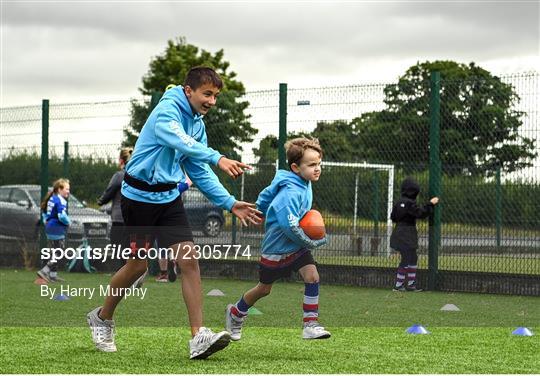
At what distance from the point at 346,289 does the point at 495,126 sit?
2.76m

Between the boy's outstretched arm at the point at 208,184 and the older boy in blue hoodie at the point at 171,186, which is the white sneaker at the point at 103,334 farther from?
the boy's outstretched arm at the point at 208,184

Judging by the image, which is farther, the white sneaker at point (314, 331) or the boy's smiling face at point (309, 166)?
the boy's smiling face at point (309, 166)

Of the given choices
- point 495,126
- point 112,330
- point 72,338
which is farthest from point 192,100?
point 495,126

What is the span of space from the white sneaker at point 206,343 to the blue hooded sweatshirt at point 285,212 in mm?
1148

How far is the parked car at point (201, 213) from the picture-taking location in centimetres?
1608

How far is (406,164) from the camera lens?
45.7ft

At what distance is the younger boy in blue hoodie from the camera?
25.4 ft

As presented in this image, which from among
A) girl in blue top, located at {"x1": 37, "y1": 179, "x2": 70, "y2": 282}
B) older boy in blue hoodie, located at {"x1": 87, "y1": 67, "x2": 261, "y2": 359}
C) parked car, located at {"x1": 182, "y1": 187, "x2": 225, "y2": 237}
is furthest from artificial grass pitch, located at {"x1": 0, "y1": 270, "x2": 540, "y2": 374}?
parked car, located at {"x1": 182, "y1": 187, "x2": 225, "y2": 237}

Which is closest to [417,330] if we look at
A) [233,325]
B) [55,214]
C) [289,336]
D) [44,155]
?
[289,336]

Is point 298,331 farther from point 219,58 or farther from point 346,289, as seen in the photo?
point 219,58

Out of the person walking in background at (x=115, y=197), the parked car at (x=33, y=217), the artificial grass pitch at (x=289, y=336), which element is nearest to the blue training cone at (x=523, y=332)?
the artificial grass pitch at (x=289, y=336)

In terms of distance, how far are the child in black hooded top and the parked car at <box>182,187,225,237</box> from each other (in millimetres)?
3176

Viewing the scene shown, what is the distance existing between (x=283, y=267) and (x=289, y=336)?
88 centimetres

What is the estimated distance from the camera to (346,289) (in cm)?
1396
